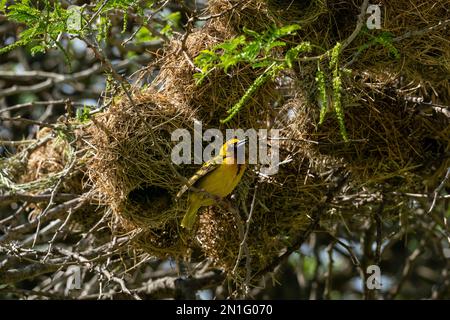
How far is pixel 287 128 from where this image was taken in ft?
13.9

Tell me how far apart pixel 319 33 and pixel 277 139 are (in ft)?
1.98

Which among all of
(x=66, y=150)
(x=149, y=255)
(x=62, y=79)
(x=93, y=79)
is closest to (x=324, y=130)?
(x=149, y=255)

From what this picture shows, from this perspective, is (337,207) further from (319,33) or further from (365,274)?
(319,33)

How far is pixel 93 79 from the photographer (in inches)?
251

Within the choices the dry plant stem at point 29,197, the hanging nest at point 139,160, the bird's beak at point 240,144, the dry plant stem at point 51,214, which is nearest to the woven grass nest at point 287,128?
the hanging nest at point 139,160

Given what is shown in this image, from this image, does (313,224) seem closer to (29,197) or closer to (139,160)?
(139,160)

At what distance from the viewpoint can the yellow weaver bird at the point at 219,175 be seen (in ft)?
12.6

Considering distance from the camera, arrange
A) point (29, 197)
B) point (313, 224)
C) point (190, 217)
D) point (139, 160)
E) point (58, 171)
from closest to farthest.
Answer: point (139, 160)
point (190, 217)
point (313, 224)
point (29, 197)
point (58, 171)

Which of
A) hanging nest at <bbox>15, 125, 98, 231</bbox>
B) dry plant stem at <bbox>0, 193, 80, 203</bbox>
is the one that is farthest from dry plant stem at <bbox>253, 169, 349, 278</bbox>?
Result: dry plant stem at <bbox>0, 193, 80, 203</bbox>

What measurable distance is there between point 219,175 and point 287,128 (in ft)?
1.95

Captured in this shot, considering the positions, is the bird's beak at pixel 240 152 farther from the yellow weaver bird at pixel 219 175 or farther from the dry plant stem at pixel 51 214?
the dry plant stem at pixel 51 214

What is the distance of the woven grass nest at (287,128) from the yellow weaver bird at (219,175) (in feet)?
0.28

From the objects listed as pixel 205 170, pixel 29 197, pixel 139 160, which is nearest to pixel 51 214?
pixel 29 197

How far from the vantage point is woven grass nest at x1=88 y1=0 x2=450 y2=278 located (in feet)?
12.4
